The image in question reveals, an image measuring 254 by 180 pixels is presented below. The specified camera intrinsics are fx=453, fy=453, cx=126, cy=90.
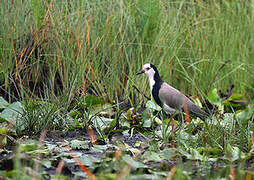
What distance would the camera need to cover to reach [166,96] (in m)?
4.93

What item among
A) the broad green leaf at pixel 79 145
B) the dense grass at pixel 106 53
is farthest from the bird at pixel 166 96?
the broad green leaf at pixel 79 145

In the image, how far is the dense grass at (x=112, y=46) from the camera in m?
4.97

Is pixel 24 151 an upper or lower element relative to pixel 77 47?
lower

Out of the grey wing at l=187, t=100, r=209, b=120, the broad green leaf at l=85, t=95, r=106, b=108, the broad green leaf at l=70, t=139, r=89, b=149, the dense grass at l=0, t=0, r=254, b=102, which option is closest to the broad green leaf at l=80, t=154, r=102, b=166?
the broad green leaf at l=70, t=139, r=89, b=149

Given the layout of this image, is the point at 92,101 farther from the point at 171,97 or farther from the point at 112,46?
the point at 112,46

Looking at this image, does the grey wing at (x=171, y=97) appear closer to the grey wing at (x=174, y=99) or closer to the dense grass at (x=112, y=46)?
the grey wing at (x=174, y=99)

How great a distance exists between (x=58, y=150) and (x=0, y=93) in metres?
2.22

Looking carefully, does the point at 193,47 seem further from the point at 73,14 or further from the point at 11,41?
the point at 11,41

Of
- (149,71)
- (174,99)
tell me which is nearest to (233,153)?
(174,99)

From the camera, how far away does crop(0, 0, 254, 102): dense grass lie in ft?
16.3

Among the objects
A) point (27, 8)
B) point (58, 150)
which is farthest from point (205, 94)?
point (58, 150)

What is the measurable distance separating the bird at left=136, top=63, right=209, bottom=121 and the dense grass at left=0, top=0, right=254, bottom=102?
239 millimetres

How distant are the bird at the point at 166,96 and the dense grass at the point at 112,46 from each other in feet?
0.78

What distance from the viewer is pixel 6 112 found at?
161 inches
